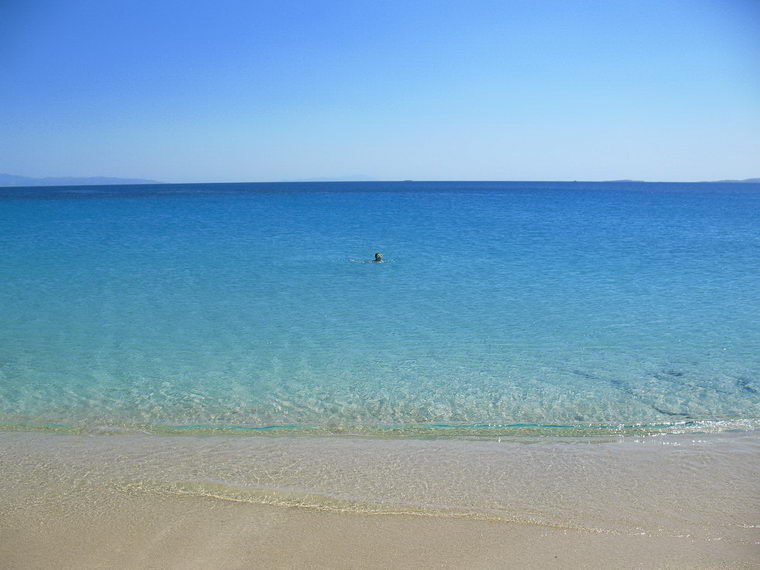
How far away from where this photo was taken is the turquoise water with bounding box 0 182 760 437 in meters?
6.68

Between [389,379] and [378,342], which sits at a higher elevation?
[378,342]

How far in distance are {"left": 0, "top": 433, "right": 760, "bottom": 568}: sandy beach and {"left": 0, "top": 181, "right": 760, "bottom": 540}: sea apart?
0.04m

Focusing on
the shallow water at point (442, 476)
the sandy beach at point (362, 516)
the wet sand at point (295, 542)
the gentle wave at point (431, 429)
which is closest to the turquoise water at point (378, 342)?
the gentle wave at point (431, 429)

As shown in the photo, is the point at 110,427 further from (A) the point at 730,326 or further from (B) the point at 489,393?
(A) the point at 730,326

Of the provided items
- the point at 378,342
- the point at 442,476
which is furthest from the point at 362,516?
the point at 378,342

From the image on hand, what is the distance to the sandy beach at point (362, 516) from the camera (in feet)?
12.8

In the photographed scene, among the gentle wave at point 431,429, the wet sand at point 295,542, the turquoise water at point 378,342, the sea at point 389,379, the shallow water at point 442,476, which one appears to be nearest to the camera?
the wet sand at point 295,542

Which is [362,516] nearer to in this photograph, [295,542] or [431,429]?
[295,542]

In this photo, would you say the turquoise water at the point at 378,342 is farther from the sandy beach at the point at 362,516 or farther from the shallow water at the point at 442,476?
the sandy beach at the point at 362,516

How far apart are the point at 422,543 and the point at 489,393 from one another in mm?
3422

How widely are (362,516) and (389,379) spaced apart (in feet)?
11.1

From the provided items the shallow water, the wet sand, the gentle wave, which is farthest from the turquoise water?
the wet sand

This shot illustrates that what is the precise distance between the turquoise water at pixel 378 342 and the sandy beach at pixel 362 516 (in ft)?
2.71

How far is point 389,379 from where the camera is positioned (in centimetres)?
775
